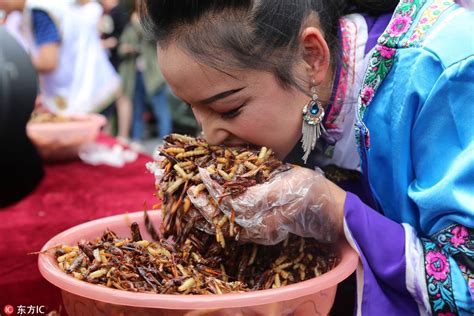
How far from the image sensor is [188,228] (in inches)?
41.4

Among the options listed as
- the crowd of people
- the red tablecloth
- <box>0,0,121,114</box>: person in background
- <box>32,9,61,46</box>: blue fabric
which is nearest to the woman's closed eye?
the crowd of people

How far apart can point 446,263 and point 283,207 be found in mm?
273

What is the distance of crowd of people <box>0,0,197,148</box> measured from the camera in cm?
268

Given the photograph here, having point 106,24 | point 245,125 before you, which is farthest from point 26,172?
point 106,24

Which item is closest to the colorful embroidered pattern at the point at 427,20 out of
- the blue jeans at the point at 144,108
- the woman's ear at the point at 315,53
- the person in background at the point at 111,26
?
the woman's ear at the point at 315,53

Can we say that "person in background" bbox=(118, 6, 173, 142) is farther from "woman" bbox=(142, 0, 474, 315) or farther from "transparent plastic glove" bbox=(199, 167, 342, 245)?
"transparent plastic glove" bbox=(199, 167, 342, 245)

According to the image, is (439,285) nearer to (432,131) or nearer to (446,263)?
(446,263)

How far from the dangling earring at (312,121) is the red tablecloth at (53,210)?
1.54 feet

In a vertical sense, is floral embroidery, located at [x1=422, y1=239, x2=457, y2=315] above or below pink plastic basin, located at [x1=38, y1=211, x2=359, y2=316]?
below

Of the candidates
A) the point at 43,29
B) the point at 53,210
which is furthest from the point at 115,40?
the point at 53,210

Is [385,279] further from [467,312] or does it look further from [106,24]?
[106,24]

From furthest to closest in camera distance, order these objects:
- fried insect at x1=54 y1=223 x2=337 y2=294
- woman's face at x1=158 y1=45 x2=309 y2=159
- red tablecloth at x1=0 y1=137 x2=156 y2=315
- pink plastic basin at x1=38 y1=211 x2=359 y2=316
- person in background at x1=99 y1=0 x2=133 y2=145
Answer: person in background at x1=99 y1=0 x2=133 y2=145 < red tablecloth at x1=0 y1=137 x2=156 y2=315 < woman's face at x1=158 y1=45 x2=309 y2=159 < fried insect at x1=54 y1=223 x2=337 y2=294 < pink plastic basin at x1=38 y1=211 x2=359 y2=316

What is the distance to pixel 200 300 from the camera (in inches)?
31.9

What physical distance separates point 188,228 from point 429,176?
41cm
